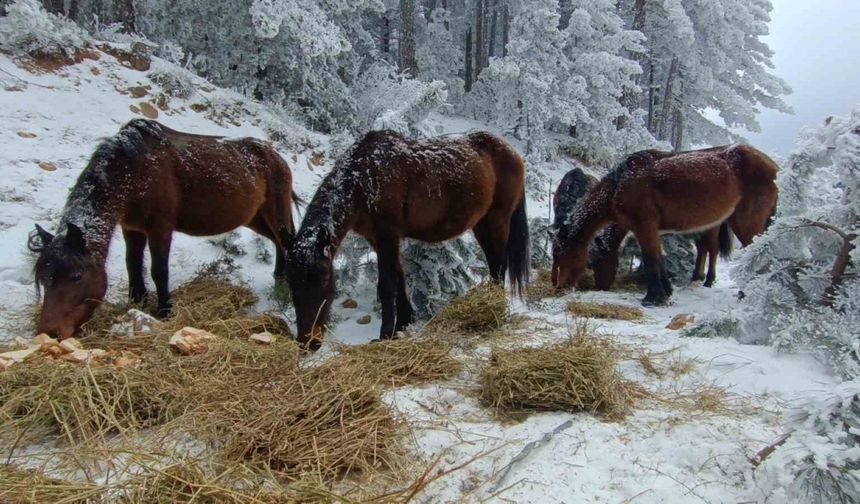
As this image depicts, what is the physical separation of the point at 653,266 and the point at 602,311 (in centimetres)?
150

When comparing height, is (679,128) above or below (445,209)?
below

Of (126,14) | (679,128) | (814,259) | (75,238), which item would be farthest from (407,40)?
(679,128)

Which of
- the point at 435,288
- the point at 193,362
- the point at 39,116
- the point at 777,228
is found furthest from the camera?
the point at 39,116

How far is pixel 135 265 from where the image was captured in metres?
4.91

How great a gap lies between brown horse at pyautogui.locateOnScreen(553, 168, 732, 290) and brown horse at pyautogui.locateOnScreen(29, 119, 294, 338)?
4082mm

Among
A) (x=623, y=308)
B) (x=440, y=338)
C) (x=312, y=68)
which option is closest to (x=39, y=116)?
(x=312, y=68)

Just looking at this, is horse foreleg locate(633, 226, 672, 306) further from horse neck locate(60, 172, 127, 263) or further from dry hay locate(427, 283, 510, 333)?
horse neck locate(60, 172, 127, 263)

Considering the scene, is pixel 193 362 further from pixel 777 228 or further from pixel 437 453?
pixel 777 228

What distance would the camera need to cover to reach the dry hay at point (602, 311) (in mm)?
4914

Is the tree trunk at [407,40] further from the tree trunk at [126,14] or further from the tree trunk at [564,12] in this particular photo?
the tree trunk at [564,12]

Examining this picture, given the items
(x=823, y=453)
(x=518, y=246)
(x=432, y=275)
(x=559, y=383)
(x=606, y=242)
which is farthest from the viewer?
(x=606, y=242)

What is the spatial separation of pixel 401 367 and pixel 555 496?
4.66ft

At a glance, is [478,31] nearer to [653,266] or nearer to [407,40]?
[407,40]

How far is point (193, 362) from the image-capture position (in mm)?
3018
